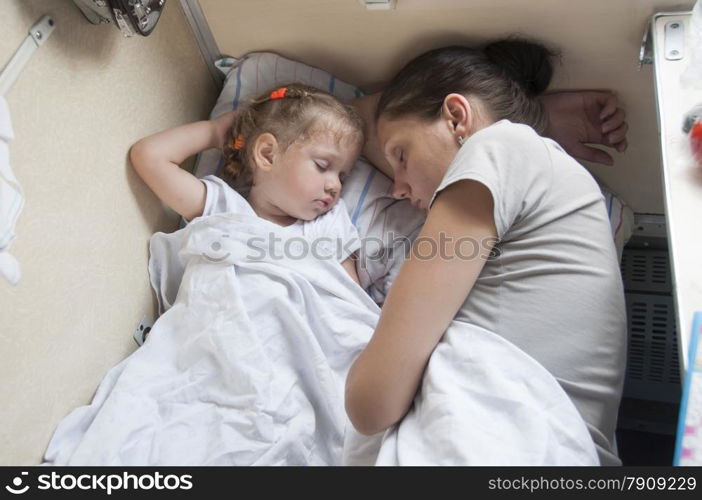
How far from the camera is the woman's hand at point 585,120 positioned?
3.88 feet

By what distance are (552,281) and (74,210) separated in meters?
0.71

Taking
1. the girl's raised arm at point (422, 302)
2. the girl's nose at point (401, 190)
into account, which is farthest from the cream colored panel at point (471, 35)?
the girl's raised arm at point (422, 302)

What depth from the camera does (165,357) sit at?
1061 millimetres

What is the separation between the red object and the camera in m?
0.79

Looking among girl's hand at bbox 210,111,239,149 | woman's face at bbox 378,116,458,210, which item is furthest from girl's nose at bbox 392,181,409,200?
girl's hand at bbox 210,111,239,149

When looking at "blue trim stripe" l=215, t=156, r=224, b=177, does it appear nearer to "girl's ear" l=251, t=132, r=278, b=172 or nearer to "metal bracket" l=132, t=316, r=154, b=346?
"girl's ear" l=251, t=132, r=278, b=172

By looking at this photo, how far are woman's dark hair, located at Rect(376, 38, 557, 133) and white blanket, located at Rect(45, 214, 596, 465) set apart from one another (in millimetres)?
321

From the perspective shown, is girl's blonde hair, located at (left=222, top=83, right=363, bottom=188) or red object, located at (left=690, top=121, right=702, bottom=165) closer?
red object, located at (left=690, top=121, right=702, bottom=165)

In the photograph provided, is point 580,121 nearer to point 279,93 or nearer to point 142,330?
point 279,93

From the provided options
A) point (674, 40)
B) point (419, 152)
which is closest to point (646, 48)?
point (674, 40)

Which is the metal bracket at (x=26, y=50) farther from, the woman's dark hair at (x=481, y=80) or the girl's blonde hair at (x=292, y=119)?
the woman's dark hair at (x=481, y=80)

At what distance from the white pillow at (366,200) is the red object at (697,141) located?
462 mm

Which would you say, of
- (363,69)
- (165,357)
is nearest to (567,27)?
(363,69)
